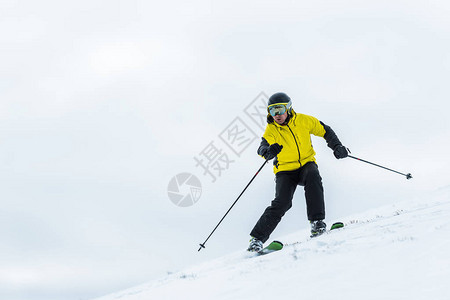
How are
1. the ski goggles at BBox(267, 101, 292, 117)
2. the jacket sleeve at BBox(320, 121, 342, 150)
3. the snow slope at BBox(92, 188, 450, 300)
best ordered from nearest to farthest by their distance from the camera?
the snow slope at BBox(92, 188, 450, 300)
the ski goggles at BBox(267, 101, 292, 117)
the jacket sleeve at BBox(320, 121, 342, 150)

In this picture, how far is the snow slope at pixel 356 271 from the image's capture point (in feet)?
9.57

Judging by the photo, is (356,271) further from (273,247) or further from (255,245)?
(255,245)

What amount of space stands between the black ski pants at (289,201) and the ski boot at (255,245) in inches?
2.6

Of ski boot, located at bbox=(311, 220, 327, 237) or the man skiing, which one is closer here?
ski boot, located at bbox=(311, 220, 327, 237)

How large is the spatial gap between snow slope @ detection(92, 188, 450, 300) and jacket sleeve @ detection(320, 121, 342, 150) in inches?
97.4

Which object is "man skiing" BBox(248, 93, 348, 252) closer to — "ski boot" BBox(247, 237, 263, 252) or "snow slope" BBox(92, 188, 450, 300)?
"ski boot" BBox(247, 237, 263, 252)

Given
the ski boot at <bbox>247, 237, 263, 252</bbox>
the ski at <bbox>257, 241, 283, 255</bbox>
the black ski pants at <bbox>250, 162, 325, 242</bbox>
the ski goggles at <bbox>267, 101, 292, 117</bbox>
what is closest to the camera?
the ski at <bbox>257, 241, 283, 255</bbox>

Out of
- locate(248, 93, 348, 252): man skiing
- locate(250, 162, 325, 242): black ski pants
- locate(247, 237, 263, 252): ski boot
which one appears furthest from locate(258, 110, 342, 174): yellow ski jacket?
locate(247, 237, 263, 252): ski boot

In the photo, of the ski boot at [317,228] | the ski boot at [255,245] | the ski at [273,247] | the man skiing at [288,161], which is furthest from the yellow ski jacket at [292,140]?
the ski at [273,247]

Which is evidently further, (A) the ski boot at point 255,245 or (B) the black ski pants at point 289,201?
(B) the black ski pants at point 289,201

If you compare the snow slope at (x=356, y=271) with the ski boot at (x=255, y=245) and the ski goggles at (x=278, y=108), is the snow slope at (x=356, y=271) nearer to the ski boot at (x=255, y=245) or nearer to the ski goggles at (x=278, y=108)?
the ski boot at (x=255, y=245)

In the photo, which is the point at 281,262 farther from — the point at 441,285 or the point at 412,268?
the point at 441,285

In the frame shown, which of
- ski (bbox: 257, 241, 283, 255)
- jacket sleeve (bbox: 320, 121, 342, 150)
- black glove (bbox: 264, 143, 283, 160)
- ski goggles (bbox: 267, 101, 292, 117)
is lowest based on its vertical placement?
ski (bbox: 257, 241, 283, 255)

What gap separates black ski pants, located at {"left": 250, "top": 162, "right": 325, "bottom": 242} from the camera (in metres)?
6.74
